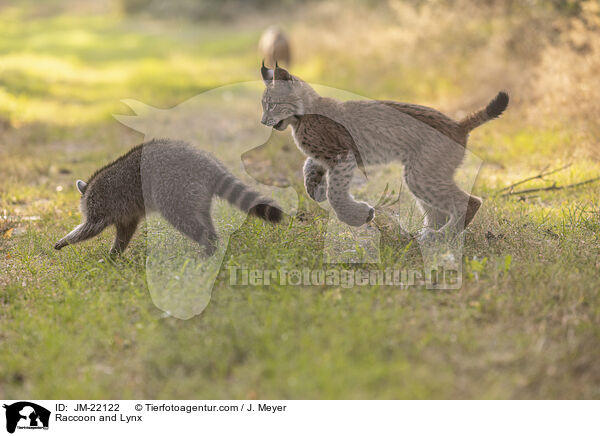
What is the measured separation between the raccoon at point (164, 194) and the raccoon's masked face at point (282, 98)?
772 millimetres

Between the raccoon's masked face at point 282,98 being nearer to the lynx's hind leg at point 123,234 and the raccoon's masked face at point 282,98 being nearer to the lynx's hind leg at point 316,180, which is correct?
the lynx's hind leg at point 316,180

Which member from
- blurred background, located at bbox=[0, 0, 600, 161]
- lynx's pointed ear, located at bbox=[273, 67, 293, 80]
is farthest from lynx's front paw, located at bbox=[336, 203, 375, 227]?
blurred background, located at bbox=[0, 0, 600, 161]

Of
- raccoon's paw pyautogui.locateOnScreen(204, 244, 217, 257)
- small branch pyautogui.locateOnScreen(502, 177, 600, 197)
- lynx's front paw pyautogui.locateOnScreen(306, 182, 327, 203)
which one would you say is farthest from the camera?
small branch pyautogui.locateOnScreen(502, 177, 600, 197)

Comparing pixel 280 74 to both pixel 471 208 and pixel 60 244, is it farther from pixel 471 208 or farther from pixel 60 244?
pixel 60 244

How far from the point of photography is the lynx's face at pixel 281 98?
5.32m

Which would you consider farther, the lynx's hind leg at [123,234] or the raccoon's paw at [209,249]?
the lynx's hind leg at [123,234]

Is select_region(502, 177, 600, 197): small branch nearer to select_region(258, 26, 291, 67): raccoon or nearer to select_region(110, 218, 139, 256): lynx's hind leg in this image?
select_region(110, 218, 139, 256): lynx's hind leg

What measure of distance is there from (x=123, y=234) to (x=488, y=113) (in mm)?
3937

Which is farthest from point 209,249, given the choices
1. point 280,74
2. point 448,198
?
point 448,198

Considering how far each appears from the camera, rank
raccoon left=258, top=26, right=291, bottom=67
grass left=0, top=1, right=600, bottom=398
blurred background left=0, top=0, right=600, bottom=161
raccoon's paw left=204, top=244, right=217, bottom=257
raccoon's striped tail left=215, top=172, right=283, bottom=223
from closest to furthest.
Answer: grass left=0, top=1, right=600, bottom=398
raccoon's striped tail left=215, top=172, right=283, bottom=223
raccoon's paw left=204, top=244, right=217, bottom=257
blurred background left=0, top=0, right=600, bottom=161
raccoon left=258, top=26, right=291, bottom=67

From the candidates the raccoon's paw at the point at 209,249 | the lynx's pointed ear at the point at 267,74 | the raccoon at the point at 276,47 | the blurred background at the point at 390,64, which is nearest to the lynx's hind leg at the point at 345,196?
the lynx's pointed ear at the point at 267,74
